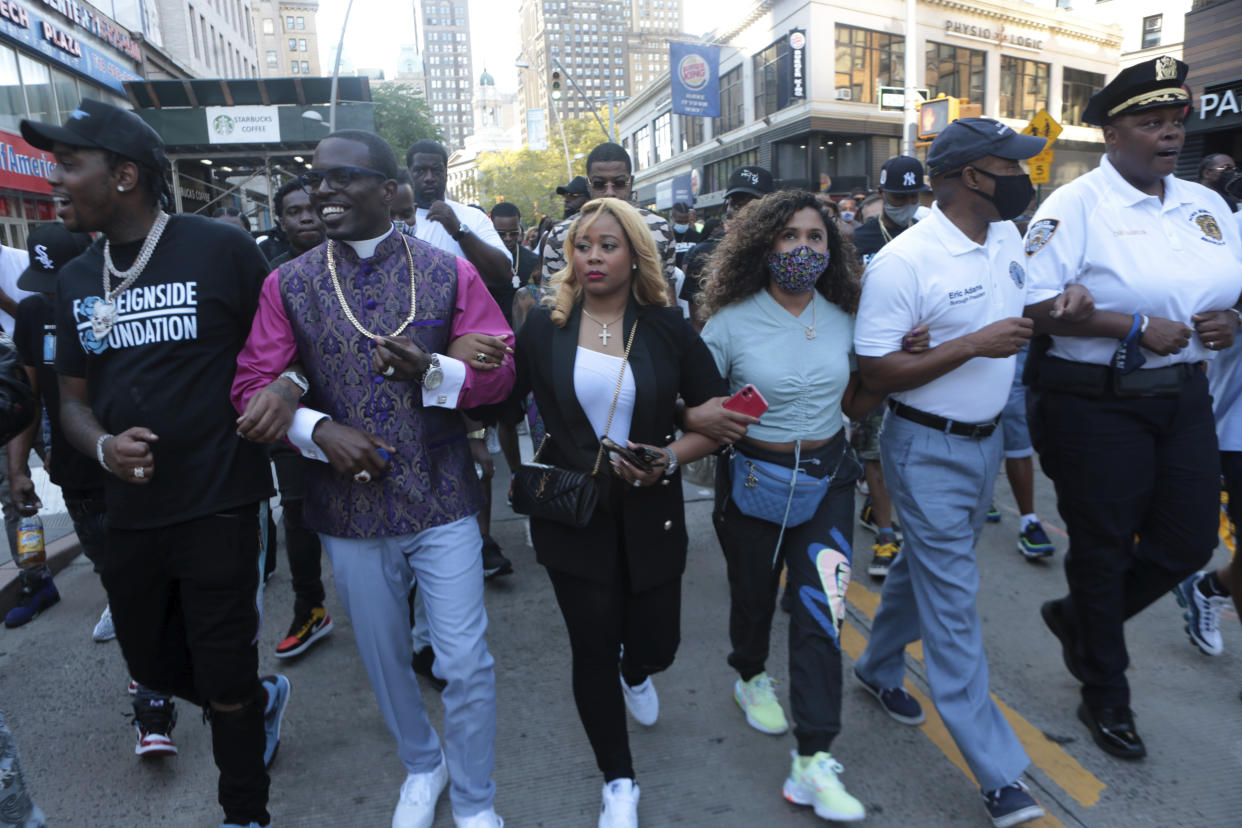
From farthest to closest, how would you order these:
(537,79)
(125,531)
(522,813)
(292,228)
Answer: (537,79), (292,228), (522,813), (125,531)

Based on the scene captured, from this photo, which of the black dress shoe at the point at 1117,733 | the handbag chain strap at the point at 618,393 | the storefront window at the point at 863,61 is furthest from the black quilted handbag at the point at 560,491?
the storefront window at the point at 863,61

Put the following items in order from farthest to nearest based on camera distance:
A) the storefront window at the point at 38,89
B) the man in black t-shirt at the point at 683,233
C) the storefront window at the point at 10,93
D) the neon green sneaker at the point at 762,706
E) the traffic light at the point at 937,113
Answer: the storefront window at the point at 38,89, the storefront window at the point at 10,93, the traffic light at the point at 937,113, the man in black t-shirt at the point at 683,233, the neon green sneaker at the point at 762,706

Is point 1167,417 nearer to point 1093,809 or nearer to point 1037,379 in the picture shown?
point 1037,379

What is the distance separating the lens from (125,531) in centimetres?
248

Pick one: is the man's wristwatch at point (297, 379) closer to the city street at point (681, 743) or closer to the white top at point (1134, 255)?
the city street at point (681, 743)

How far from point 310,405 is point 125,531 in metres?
0.65

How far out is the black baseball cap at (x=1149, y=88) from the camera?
2799 millimetres

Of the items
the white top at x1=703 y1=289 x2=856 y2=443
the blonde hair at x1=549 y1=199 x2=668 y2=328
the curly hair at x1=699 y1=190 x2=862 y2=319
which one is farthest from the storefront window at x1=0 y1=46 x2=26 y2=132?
the white top at x1=703 y1=289 x2=856 y2=443

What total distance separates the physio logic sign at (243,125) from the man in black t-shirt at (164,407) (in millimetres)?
17718

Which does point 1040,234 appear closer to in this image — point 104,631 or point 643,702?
point 643,702

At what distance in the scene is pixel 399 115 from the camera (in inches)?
1489

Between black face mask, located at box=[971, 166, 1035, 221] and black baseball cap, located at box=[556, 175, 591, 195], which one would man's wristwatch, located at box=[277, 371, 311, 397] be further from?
black baseball cap, located at box=[556, 175, 591, 195]

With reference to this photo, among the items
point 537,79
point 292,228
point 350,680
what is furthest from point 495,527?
point 537,79

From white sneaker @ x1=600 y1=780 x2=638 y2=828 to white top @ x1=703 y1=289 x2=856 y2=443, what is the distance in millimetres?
1220
